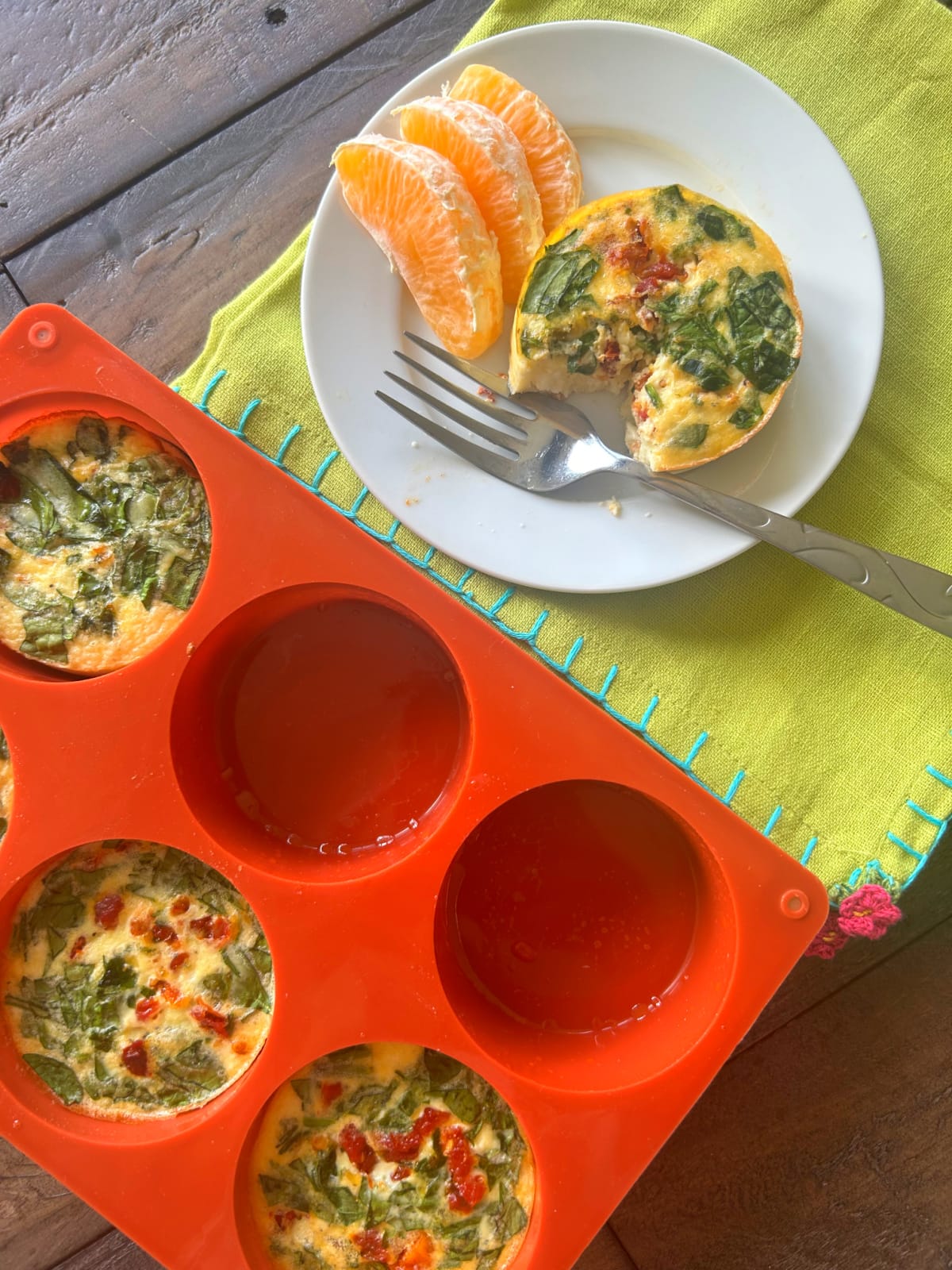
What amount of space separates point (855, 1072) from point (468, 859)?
0.86 meters

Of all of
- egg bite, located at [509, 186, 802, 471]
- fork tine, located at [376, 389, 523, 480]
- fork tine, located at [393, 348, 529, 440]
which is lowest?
fork tine, located at [376, 389, 523, 480]

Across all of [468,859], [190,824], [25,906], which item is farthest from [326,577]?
[25,906]

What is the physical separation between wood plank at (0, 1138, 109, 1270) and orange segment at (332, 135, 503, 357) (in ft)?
5.82

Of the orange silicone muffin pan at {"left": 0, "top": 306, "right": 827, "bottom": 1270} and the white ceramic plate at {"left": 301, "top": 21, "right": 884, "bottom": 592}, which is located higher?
the white ceramic plate at {"left": 301, "top": 21, "right": 884, "bottom": 592}

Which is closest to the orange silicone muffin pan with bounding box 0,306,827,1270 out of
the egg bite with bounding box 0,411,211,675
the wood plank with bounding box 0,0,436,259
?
the egg bite with bounding box 0,411,211,675

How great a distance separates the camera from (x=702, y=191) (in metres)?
1.57

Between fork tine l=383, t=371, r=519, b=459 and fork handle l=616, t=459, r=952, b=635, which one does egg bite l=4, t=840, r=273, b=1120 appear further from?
fork handle l=616, t=459, r=952, b=635

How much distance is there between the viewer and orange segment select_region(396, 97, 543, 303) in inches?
56.2

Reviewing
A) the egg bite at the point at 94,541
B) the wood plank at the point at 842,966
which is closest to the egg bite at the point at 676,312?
the egg bite at the point at 94,541

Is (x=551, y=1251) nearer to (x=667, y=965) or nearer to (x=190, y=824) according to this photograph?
(x=667, y=965)

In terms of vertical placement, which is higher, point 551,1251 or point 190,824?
point 190,824

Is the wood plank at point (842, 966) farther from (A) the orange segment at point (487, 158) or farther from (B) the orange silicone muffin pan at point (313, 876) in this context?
(A) the orange segment at point (487, 158)

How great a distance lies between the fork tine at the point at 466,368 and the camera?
1558 mm

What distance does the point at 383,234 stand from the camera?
57.9 inches
